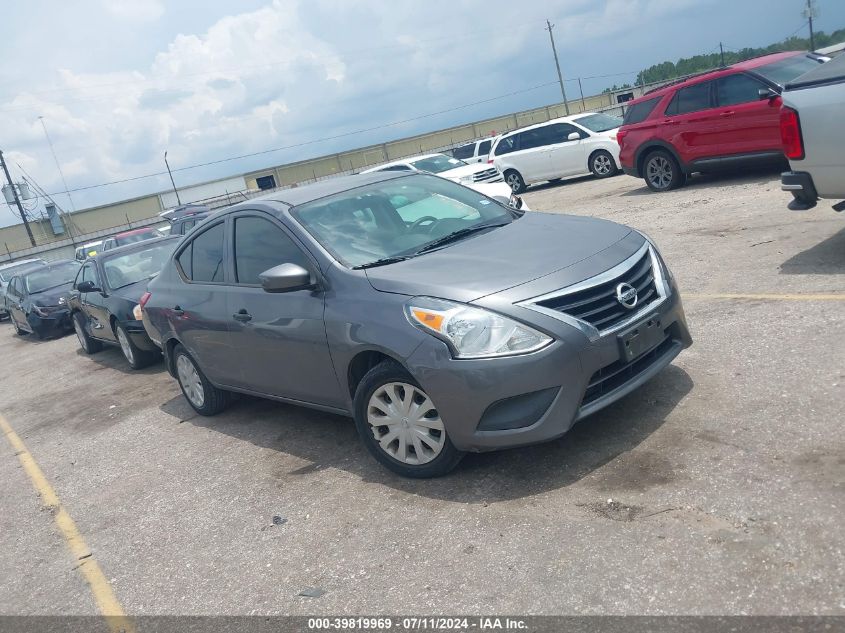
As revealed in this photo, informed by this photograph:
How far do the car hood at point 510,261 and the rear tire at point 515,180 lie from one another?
1681 centimetres

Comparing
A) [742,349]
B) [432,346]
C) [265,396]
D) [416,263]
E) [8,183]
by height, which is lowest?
[742,349]

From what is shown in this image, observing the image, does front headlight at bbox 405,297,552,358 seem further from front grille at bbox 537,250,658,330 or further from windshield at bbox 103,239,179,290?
windshield at bbox 103,239,179,290

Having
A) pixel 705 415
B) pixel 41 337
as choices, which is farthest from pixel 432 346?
pixel 41 337

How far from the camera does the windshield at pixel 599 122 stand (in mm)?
19781

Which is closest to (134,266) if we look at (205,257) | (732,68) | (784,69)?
(205,257)

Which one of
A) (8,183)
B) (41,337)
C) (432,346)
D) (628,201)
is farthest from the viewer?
(8,183)

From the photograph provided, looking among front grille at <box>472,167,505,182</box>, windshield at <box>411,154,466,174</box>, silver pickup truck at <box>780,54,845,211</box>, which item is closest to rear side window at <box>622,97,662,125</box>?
front grille at <box>472,167,505,182</box>

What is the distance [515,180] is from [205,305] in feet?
54.4

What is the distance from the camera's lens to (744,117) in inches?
471

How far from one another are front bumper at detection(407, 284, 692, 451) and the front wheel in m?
16.1

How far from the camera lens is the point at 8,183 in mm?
54062

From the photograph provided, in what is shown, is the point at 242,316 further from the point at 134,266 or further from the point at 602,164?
the point at 602,164

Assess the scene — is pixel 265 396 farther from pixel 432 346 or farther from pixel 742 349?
pixel 742 349

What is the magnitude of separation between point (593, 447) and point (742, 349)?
5.35 ft
